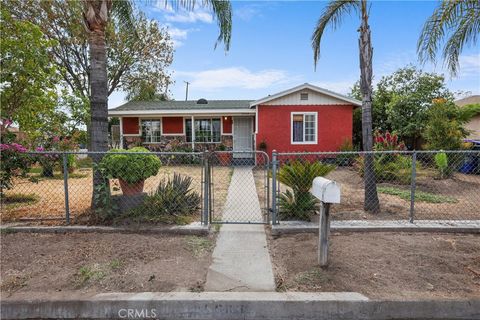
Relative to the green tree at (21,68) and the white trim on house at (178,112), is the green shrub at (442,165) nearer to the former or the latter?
the white trim on house at (178,112)

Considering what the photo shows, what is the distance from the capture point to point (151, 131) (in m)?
16.7

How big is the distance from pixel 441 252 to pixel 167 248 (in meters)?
3.71

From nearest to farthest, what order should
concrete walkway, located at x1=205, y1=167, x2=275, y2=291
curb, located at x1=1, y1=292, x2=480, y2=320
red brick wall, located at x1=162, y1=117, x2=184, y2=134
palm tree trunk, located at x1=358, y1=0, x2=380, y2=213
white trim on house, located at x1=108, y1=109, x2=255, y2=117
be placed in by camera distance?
curb, located at x1=1, y1=292, x2=480, y2=320, concrete walkway, located at x1=205, y1=167, x2=275, y2=291, palm tree trunk, located at x1=358, y1=0, x2=380, y2=213, white trim on house, located at x1=108, y1=109, x2=255, y2=117, red brick wall, located at x1=162, y1=117, x2=184, y2=134

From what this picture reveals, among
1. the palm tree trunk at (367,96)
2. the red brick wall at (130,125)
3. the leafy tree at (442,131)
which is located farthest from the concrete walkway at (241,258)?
the red brick wall at (130,125)

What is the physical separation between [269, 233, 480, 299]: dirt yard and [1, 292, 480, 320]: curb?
0.40ft

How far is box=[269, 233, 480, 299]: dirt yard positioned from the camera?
306 centimetres

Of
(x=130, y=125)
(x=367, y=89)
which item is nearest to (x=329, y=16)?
(x=367, y=89)

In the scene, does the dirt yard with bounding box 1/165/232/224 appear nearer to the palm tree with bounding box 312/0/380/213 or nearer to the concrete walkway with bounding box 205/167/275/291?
the concrete walkway with bounding box 205/167/275/291

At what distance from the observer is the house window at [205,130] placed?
1655 cm

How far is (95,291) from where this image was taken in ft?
9.92

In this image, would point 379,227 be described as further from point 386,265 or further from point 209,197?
point 209,197

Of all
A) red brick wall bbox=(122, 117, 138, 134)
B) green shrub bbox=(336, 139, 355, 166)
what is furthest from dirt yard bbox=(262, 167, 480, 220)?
red brick wall bbox=(122, 117, 138, 134)

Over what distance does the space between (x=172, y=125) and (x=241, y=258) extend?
538 inches

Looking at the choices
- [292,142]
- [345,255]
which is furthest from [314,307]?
[292,142]
